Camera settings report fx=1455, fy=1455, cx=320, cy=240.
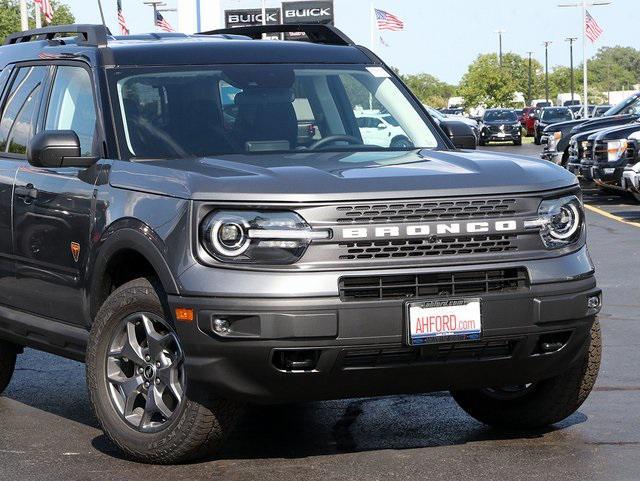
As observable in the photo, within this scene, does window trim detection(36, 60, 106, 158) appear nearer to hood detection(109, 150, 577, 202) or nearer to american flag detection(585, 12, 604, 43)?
hood detection(109, 150, 577, 202)

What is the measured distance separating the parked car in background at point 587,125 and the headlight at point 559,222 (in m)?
22.2

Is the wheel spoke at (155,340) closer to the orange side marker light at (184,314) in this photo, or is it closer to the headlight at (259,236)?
the orange side marker light at (184,314)

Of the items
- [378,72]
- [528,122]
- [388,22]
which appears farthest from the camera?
[528,122]

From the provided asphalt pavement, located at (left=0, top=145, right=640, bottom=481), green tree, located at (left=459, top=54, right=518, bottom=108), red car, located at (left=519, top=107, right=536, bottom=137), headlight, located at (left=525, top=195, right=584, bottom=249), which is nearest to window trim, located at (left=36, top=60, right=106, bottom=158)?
asphalt pavement, located at (left=0, top=145, right=640, bottom=481)

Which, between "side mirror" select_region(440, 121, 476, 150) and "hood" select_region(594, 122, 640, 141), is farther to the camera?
"hood" select_region(594, 122, 640, 141)

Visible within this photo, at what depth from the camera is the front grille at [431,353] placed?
18.4ft

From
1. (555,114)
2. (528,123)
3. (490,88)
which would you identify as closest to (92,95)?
(555,114)

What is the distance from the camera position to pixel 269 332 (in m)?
5.50

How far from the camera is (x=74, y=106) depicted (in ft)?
23.3

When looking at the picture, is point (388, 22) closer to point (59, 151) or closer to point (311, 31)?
point (311, 31)

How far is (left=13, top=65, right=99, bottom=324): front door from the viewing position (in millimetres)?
6582

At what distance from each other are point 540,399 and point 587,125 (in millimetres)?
22604

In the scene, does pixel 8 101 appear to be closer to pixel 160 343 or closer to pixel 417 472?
pixel 160 343

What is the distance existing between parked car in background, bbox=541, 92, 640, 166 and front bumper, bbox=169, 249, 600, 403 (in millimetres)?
22435
